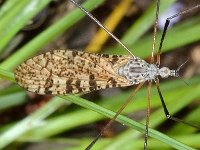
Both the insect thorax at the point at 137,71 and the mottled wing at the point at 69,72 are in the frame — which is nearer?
the mottled wing at the point at 69,72

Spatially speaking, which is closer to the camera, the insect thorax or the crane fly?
the crane fly

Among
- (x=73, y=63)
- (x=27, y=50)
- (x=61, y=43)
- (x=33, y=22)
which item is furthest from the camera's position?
(x=61, y=43)

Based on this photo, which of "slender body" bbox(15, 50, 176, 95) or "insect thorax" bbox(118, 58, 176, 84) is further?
"insect thorax" bbox(118, 58, 176, 84)

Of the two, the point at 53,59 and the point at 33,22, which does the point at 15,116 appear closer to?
the point at 33,22

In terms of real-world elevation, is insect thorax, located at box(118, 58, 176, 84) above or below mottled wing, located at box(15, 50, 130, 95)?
above

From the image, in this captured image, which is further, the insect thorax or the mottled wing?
the insect thorax

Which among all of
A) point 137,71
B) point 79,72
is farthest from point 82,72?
point 137,71

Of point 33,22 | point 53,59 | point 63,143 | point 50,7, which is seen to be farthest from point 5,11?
point 63,143
